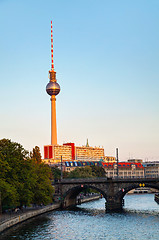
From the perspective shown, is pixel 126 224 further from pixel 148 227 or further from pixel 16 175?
pixel 16 175

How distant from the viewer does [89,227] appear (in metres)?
85.6

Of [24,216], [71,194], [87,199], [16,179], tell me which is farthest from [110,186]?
[87,199]

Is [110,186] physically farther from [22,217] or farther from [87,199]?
[87,199]

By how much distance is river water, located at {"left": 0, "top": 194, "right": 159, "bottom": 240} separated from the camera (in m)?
74.2

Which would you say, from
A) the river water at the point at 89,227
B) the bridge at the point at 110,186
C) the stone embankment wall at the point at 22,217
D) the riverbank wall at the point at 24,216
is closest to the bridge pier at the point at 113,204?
the bridge at the point at 110,186

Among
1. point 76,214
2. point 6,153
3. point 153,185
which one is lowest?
point 76,214

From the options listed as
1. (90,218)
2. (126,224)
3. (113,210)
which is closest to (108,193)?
(113,210)

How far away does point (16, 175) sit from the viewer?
97.8 meters

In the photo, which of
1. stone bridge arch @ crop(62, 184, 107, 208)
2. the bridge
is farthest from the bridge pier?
stone bridge arch @ crop(62, 184, 107, 208)

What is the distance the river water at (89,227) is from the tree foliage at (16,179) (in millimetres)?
5576

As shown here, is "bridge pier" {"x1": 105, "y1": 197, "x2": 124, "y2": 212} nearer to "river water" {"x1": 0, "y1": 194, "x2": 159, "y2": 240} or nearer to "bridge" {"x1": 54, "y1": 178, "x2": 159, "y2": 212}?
"bridge" {"x1": 54, "y1": 178, "x2": 159, "y2": 212}

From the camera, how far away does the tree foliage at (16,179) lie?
294ft

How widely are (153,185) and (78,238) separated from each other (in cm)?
4756

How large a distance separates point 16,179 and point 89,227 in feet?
73.3
